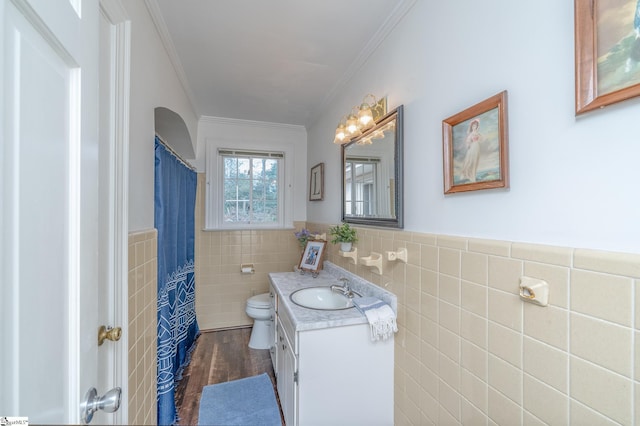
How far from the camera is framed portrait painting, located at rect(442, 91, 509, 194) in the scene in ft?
2.87

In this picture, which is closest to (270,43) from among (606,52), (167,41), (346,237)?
(167,41)

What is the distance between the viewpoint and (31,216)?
0.44 metres

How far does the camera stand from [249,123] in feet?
9.84

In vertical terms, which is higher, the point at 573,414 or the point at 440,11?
the point at 440,11

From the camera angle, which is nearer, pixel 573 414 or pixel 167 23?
pixel 573 414

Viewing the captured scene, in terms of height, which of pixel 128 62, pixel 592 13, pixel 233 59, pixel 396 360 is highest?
pixel 233 59

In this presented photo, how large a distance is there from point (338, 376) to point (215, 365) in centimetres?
141

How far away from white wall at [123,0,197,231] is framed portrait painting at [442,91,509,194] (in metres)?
1.34

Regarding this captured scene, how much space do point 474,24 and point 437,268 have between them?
95cm

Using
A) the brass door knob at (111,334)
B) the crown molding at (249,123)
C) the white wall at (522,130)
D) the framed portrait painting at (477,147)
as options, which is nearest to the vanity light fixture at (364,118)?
the white wall at (522,130)

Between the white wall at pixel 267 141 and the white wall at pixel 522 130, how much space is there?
6.35 ft

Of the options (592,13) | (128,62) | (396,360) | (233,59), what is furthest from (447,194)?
(233,59)

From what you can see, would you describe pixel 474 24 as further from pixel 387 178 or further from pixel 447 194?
pixel 387 178

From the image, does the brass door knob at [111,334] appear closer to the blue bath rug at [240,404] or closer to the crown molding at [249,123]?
the blue bath rug at [240,404]
